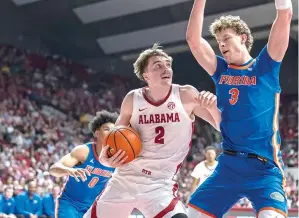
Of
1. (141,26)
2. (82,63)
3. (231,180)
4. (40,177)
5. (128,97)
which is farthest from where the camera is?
(82,63)

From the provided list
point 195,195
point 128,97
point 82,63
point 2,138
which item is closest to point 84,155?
point 128,97

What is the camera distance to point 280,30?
3596mm

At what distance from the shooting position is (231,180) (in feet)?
11.7

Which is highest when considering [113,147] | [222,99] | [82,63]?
[82,63]

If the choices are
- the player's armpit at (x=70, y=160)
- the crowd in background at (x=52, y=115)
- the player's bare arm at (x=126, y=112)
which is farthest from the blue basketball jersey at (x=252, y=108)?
the crowd in background at (x=52, y=115)

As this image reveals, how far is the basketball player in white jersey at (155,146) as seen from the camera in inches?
152

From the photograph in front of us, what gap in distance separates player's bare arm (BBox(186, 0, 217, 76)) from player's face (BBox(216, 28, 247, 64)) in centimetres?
12

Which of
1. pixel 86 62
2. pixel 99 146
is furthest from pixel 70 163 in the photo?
pixel 86 62

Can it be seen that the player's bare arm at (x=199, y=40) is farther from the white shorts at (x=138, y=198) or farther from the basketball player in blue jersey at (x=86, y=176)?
the basketball player in blue jersey at (x=86, y=176)

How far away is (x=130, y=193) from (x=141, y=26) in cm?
1757

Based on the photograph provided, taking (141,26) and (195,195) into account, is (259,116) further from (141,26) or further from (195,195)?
(141,26)

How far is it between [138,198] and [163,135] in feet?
1.61

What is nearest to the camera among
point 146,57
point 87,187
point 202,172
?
point 146,57

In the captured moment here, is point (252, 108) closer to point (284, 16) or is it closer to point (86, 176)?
point (284, 16)
